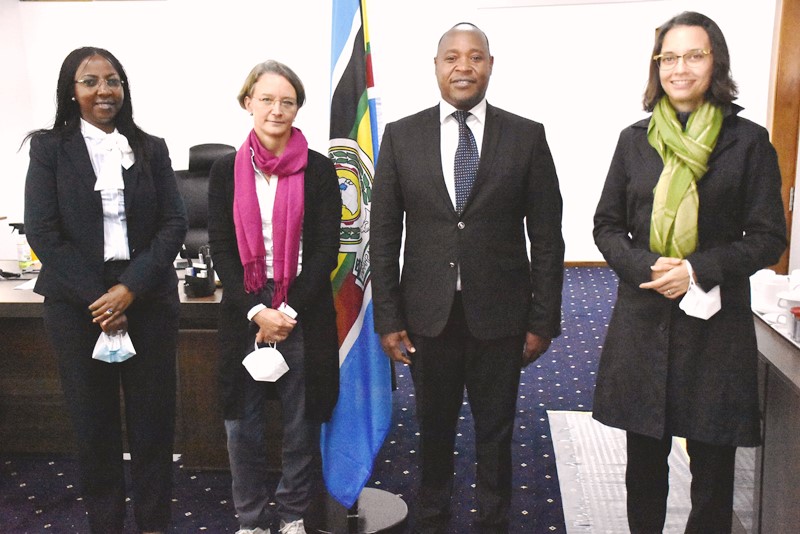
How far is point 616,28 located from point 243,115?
3.64 m

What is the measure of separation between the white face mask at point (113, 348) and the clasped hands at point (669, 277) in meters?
1.45

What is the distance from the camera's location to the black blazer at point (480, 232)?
197 cm

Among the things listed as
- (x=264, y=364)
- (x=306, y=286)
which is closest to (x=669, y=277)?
(x=306, y=286)

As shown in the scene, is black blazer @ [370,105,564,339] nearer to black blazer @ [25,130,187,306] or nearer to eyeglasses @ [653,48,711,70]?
eyeglasses @ [653,48,711,70]

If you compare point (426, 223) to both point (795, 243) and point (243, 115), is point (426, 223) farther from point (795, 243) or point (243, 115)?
point (243, 115)

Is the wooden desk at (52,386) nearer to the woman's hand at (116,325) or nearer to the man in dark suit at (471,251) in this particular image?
the woman's hand at (116,325)

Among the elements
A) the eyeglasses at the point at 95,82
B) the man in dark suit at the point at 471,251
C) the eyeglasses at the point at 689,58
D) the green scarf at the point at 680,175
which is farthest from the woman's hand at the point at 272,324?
the eyeglasses at the point at 689,58

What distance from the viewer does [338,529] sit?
2365 mm

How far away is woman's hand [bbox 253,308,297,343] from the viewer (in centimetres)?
209

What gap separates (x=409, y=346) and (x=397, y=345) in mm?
50

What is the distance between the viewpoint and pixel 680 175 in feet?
5.83

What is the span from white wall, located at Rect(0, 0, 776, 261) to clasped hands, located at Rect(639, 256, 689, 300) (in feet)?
16.4

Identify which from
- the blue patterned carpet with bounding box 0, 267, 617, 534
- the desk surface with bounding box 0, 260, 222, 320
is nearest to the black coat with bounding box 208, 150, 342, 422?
the desk surface with bounding box 0, 260, 222, 320

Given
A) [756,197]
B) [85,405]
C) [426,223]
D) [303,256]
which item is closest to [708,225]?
[756,197]
